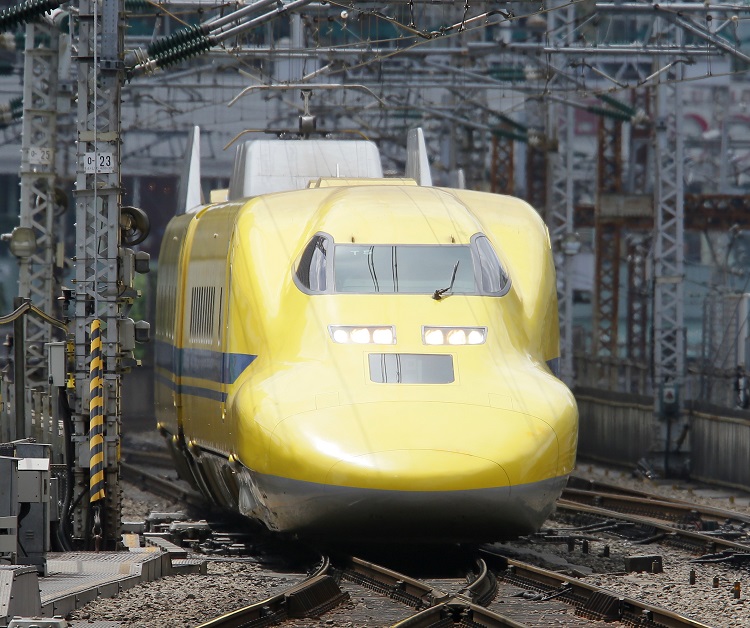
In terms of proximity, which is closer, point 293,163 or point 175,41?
point 175,41

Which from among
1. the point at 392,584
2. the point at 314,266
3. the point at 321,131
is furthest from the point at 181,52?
the point at 392,584

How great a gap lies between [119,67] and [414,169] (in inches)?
212

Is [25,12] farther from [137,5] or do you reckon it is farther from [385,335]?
[137,5]

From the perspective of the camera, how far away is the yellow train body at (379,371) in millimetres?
12586

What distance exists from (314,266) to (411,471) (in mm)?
2663

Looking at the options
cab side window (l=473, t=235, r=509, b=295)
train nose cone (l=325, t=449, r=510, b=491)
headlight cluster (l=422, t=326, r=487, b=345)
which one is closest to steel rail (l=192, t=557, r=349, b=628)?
train nose cone (l=325, t=449, r=510, b=491)

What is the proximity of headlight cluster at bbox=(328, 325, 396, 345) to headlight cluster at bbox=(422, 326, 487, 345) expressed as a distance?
0.92 feet

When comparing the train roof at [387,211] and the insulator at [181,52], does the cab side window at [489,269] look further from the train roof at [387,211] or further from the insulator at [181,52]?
the insulator at [181,52]

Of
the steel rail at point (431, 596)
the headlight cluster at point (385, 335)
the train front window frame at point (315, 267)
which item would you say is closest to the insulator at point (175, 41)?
the train front window frame at point (315, 267)

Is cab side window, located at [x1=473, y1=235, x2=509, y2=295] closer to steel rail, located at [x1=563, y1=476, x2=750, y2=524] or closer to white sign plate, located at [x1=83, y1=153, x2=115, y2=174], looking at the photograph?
white sign plate, located at [x1=83, y1=153, x2=115, y2=174]

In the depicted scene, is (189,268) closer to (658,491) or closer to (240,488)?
(240,488)

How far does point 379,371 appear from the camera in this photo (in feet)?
43.8

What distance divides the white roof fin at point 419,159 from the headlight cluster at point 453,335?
221 inches

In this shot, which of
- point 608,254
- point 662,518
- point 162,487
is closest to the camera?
point 662,518
